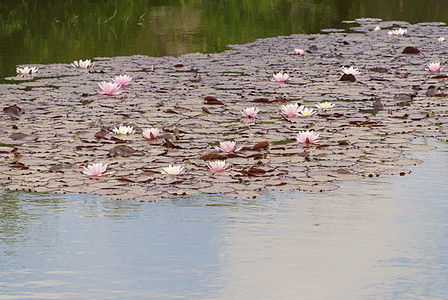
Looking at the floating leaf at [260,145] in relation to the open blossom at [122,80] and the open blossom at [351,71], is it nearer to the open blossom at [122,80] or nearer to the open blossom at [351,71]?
the open blossom at [122,80]

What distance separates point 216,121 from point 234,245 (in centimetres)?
298

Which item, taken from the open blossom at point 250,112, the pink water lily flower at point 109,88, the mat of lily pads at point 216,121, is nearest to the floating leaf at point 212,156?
the mat of lily pads at point 216,121

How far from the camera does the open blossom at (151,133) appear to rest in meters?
6.31

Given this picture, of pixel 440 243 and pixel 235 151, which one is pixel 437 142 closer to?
pixel 235 151

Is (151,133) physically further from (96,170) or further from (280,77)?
(280,77)

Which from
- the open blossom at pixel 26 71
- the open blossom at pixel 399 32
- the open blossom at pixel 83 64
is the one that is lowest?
the open blossom at pixel 26 71

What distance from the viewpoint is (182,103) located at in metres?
7.91

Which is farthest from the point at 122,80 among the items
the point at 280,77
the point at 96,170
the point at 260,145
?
the point at 96,170

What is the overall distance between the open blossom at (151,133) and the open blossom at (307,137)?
1137mm

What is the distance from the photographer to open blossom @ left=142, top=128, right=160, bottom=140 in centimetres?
631

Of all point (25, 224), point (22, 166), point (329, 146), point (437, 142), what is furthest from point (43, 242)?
point (437, 142)

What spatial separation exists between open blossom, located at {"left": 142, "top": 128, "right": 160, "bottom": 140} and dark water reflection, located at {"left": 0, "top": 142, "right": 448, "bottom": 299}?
139cm

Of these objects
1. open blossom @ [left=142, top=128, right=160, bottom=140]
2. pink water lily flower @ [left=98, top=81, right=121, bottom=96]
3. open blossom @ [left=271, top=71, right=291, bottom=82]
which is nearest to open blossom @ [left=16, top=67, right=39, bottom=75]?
pink water lily flower @ [left=98, top=81, right=121, bottom=96]

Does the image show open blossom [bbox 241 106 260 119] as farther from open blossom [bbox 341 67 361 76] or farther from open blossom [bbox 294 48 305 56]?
open blossom [bbox 294 48 305 56]
